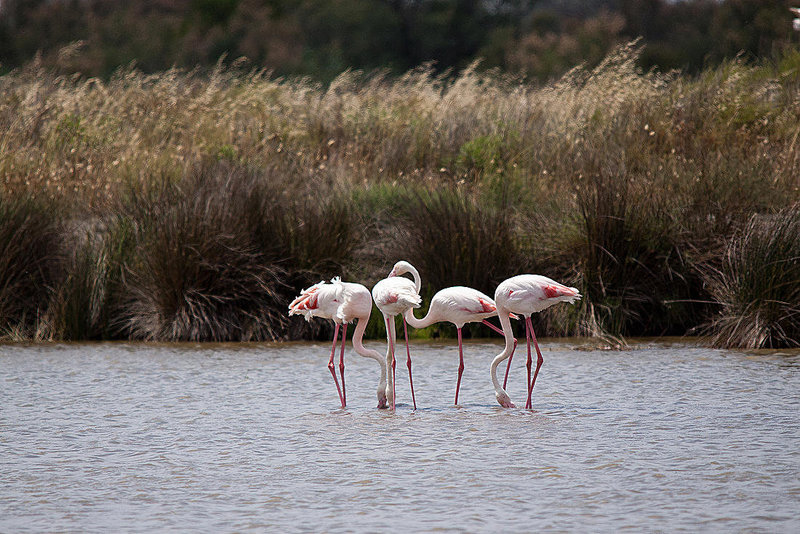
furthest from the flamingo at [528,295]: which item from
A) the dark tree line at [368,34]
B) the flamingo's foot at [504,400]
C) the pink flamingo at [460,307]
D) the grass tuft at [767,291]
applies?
the dark tree line at [368,34]

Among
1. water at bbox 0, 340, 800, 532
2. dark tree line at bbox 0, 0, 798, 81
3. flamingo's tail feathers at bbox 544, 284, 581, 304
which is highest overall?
dark tree line at bbox 0, 0, 798, 81

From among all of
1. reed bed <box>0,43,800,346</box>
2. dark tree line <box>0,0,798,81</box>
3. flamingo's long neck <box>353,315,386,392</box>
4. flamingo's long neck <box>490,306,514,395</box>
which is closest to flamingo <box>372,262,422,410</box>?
flamingo's long neck <box>353,315,386,392</box>

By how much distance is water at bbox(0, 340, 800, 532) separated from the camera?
4719 millimetres

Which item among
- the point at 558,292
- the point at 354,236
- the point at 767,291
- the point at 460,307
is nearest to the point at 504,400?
the point at 460,307

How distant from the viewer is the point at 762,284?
9.30m

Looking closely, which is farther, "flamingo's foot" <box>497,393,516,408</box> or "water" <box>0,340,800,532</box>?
"flamingo's foot" <box>497,393,516,408</box>

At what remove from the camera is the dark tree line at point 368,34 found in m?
35.5

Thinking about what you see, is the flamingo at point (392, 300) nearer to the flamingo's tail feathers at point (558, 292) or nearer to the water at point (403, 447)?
the water at point (403, 447)

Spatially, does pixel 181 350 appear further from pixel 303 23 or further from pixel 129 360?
pixel 303 23

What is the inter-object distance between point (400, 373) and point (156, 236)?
297 cm

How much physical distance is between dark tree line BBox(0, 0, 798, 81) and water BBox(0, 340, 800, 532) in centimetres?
2529

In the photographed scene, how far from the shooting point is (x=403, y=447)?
19.7 ft

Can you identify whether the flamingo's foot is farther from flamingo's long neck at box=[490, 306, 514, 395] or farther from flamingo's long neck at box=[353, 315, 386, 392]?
flamingo's long neck at box=[353, 315, 386, 392]

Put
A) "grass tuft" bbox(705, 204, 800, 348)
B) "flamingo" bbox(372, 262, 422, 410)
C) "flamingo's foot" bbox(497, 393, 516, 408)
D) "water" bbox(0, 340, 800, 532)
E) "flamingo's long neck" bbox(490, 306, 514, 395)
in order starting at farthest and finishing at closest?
1. "grass tuft" bbox(705, 204, 800, 348)
2. "flamingo's foot" bbox(497, 393, 516, 408)
3. "flamingo's long neck" bbox(490, 306, 514, 395)
4. "flamingo" bbox(372, 262, 422, 410)
5. "water" bbox(0, 340, 800, 532)
